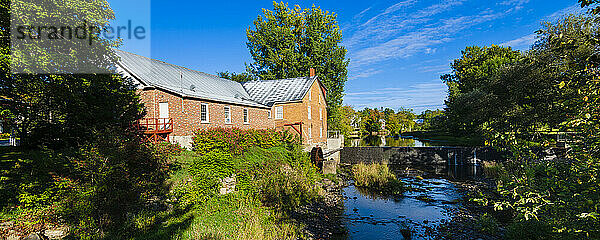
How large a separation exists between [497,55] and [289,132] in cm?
4131

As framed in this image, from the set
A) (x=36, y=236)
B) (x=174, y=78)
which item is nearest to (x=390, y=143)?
(x=174, y=78)

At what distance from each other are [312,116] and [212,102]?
43.1ft

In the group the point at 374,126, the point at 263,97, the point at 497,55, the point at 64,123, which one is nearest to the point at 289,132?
the point at 263,97

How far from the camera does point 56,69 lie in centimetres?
862

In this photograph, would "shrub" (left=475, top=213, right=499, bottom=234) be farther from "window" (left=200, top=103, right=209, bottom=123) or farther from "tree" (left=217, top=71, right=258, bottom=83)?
"tree" (left=217, top=71, right=258, bottom=83)

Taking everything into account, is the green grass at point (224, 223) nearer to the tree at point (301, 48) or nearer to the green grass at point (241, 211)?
the green grass at point (241, 211)

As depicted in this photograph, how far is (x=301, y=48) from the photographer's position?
136 feet

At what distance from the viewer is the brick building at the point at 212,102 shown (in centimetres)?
1700

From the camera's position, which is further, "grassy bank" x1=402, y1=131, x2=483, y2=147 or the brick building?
"grassy bank" x1=402, y1=131, x2=483, y2=147

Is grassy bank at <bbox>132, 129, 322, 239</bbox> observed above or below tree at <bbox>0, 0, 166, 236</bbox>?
below

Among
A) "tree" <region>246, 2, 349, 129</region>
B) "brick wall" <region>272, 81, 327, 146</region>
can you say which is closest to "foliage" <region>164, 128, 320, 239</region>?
"brick wall" <region>272, 81, 327, 146</region>

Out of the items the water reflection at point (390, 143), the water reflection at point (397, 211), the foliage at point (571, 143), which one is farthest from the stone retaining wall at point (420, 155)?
the foliage at point (571, 143)

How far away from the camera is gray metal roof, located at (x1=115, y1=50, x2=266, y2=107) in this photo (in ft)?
56.7

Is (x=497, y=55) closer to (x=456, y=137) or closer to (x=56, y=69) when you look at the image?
(x=456, y=137)
